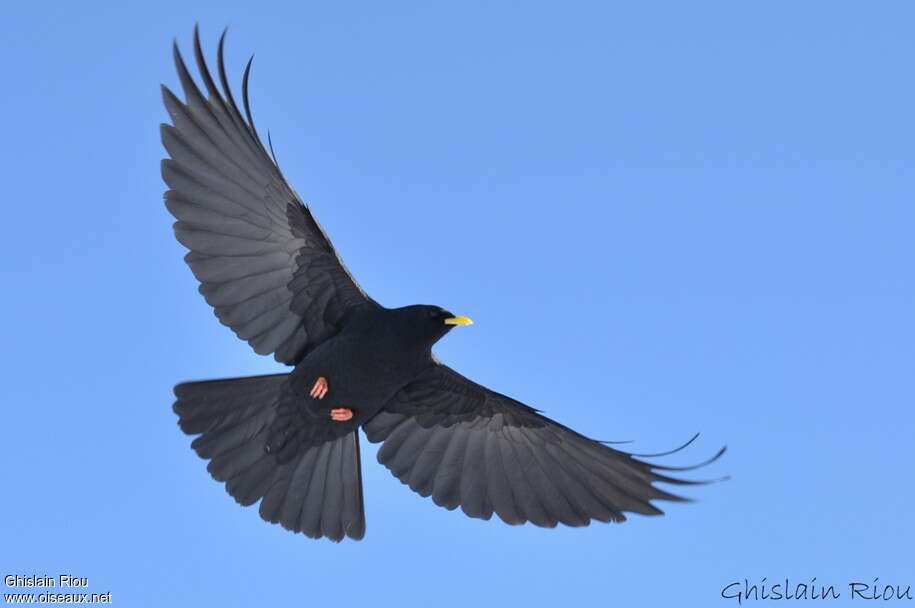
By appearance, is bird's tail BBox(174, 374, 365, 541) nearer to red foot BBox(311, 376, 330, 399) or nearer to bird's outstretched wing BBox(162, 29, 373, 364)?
red foot BBox(311, 376, 330, 399)

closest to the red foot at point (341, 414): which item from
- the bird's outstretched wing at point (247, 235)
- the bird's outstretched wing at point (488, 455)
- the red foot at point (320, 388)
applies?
the red foot at point (320, 388)

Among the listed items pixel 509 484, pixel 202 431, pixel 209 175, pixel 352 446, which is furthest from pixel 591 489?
pixel 209 175

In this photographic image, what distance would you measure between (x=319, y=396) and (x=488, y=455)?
2.62 metres

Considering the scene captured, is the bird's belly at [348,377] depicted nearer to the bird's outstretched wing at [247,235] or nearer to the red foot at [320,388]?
the red foot at [320,388]

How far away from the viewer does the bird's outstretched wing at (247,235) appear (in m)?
15.5

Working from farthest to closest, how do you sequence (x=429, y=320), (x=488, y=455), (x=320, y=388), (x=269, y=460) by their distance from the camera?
(x=488, y=455)
(x=269, y=460)
(x=320, y=388)
(x=429, y=320)

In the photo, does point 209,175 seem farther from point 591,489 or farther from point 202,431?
point 591,489

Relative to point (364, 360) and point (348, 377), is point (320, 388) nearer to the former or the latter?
point (348, 377)

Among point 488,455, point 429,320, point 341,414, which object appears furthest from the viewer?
point 488,455

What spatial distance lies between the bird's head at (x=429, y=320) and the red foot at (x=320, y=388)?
1.11 m

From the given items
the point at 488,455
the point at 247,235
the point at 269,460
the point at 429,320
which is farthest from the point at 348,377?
the point at 488,455

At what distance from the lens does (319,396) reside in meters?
15.5

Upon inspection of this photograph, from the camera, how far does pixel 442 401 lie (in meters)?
16.8

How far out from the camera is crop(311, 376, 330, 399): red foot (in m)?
15.4
